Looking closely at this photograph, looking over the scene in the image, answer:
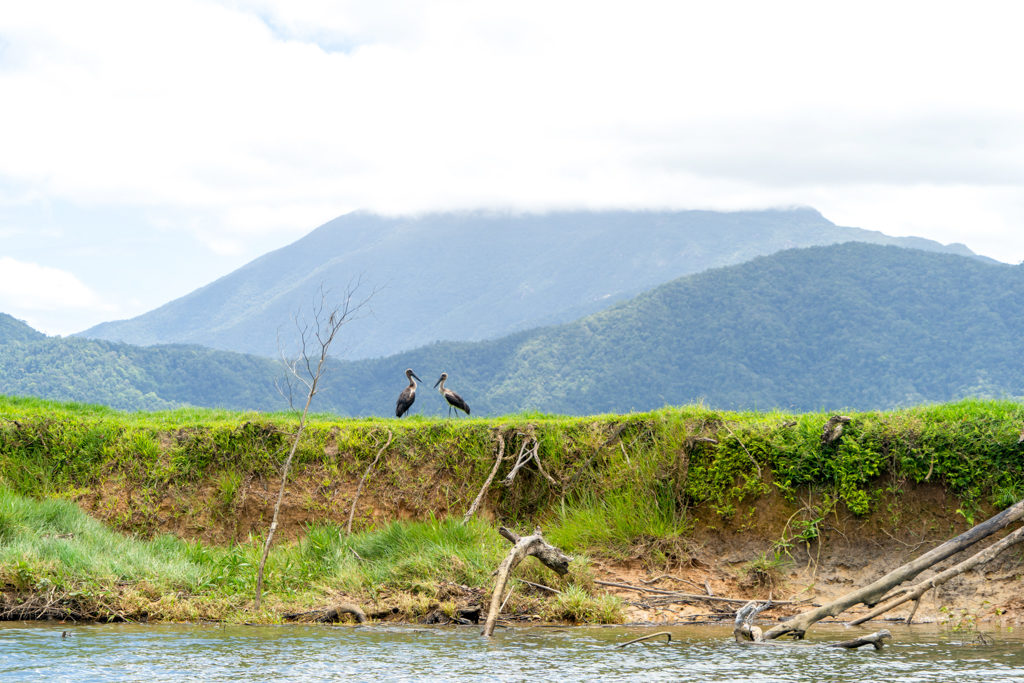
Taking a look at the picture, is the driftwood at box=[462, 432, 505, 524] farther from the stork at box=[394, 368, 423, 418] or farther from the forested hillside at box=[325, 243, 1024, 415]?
the forested hillside at box=[325, 243, 1024, 415]

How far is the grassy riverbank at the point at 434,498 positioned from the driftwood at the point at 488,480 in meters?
0.14

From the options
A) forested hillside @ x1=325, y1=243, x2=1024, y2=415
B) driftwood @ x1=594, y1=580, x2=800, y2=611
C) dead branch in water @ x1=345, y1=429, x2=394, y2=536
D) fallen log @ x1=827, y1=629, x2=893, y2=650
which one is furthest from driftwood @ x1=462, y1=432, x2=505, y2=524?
forested hillside @ x1=325, y1=243, x2=1024, y2=415

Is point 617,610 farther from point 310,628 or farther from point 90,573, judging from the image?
point 90,573

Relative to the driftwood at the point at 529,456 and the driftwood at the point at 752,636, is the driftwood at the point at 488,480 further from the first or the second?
the driftwood at the point at 752,636

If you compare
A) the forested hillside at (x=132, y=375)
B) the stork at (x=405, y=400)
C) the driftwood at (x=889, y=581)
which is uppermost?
the forested hillside at (x=132, y=375)

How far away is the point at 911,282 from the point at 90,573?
12070cm

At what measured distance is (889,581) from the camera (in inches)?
313

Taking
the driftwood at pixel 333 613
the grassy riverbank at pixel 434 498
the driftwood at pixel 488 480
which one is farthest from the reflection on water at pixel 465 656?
the driftwood at pixel 488 480

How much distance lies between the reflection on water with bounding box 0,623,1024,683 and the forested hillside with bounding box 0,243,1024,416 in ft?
252

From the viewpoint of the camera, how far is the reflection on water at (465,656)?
700 cm

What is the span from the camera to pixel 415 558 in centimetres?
1024

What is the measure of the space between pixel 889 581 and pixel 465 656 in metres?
3.54

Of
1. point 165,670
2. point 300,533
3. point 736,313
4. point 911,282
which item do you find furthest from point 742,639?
point 911,282

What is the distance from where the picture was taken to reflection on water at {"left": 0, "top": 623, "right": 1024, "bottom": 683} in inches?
275
